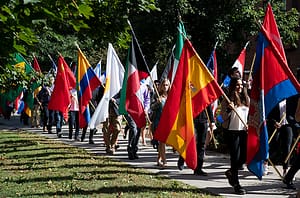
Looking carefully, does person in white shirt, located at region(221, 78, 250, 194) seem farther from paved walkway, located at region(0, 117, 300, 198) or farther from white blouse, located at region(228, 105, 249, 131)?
paved walkway, located at region(0, 117, 300, 198)

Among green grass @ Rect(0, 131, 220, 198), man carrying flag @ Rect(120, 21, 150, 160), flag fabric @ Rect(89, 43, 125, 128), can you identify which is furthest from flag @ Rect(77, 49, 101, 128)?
man carrying flag @ Rect(120, 21, 150, 160)

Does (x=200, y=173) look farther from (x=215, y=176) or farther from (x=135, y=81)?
(x=135, y=81)

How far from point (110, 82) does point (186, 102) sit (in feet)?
15.6

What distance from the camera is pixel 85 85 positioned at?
14719 millimetres

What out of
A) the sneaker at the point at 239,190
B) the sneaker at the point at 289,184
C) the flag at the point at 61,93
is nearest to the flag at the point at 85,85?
the flag at the point at 61,93

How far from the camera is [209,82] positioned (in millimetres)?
8984

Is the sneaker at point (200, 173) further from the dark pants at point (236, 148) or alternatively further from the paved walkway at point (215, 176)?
the dark pants at point (236, 148)

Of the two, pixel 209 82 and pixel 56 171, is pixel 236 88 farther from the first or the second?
pixel 56 171

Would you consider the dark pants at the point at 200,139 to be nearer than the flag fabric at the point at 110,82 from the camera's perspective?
Yes

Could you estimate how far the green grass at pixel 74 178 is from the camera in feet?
27.9

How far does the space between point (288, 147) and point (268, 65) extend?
2.66 metres

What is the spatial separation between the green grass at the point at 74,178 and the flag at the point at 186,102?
32.2 inches

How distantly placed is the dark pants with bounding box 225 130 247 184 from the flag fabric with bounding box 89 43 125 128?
4719 millimetres

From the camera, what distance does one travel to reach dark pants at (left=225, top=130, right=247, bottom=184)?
893cm
